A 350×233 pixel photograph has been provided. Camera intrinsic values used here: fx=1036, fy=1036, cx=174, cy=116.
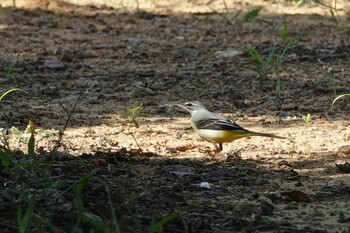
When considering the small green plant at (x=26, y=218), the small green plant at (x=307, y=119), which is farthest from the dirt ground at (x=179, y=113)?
the small green plant at (x=26, y=218)

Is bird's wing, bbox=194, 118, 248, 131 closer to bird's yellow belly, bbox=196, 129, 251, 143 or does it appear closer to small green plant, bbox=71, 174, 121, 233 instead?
bird's yellow belly, bbox=196, 129, 251, 143

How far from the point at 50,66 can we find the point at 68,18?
2.50 meters

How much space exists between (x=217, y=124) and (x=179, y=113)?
1.53m

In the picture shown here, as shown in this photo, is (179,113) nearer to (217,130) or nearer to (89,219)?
(217,130)

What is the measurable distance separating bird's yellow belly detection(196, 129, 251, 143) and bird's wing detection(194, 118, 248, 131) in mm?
28

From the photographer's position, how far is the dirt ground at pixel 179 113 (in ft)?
A: 17.2

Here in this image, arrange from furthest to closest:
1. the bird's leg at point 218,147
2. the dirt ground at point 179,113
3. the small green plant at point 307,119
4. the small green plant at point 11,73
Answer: the small green plant at point 11,73 < the small green plant at point 307,119 < the bird's leg at point 218,147 < the dirt ground at point 179,113

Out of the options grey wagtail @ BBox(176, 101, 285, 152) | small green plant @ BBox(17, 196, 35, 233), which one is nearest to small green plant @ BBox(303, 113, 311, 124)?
grey wagtail @ BBox(176, 101, 285, 152)

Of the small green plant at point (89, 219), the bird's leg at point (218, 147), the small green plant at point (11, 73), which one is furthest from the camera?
the small green plant at point (11, 73)

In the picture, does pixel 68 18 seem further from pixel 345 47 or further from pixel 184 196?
pixel 184 196

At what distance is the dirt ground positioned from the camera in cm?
524

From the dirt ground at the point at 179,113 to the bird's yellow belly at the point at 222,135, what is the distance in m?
0.10

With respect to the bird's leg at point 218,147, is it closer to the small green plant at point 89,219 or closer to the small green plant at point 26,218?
the small green plant at point 89,219

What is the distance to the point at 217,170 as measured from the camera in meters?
6.39
